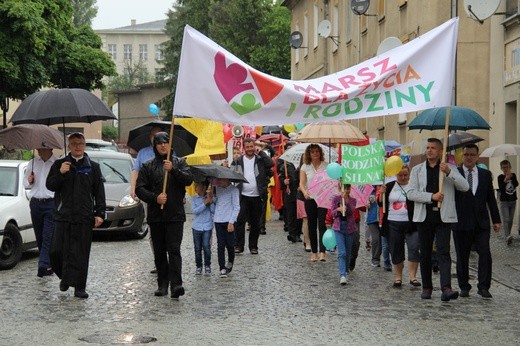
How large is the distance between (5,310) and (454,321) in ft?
14.5

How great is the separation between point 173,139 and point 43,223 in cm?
210

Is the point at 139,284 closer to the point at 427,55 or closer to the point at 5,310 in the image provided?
the point at 5,310

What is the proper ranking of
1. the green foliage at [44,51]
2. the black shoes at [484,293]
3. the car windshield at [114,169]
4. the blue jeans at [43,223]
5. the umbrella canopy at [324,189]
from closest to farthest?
the black shoes at [484,293] < the blue jeans at [43,223] < the umbrella canopy at [324,189] < the car windshield at [114,169] < the green foliage at [44,51]

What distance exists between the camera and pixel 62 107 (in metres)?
13.7

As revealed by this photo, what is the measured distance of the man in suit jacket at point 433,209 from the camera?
12375 millimetres

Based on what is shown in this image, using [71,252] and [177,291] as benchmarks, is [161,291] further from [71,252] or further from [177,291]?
[71,252]

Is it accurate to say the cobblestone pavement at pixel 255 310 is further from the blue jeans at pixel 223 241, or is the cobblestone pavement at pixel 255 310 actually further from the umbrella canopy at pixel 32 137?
the umbrella canopy at pixel 32 137

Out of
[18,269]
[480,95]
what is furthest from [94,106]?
[480,95]

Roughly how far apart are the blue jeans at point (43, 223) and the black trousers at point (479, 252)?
499 cm

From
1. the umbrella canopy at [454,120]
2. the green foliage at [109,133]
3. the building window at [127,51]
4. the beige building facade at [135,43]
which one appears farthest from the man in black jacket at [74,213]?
the building window at [127,51]

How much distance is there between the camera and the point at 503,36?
2409cm

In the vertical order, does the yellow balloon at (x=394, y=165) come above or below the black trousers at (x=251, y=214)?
above

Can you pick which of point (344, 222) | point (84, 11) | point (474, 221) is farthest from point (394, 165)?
point (84, 11)

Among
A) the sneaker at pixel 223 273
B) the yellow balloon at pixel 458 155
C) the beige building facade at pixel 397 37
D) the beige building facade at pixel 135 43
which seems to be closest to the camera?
the yellow balloon at pixel 458 155
